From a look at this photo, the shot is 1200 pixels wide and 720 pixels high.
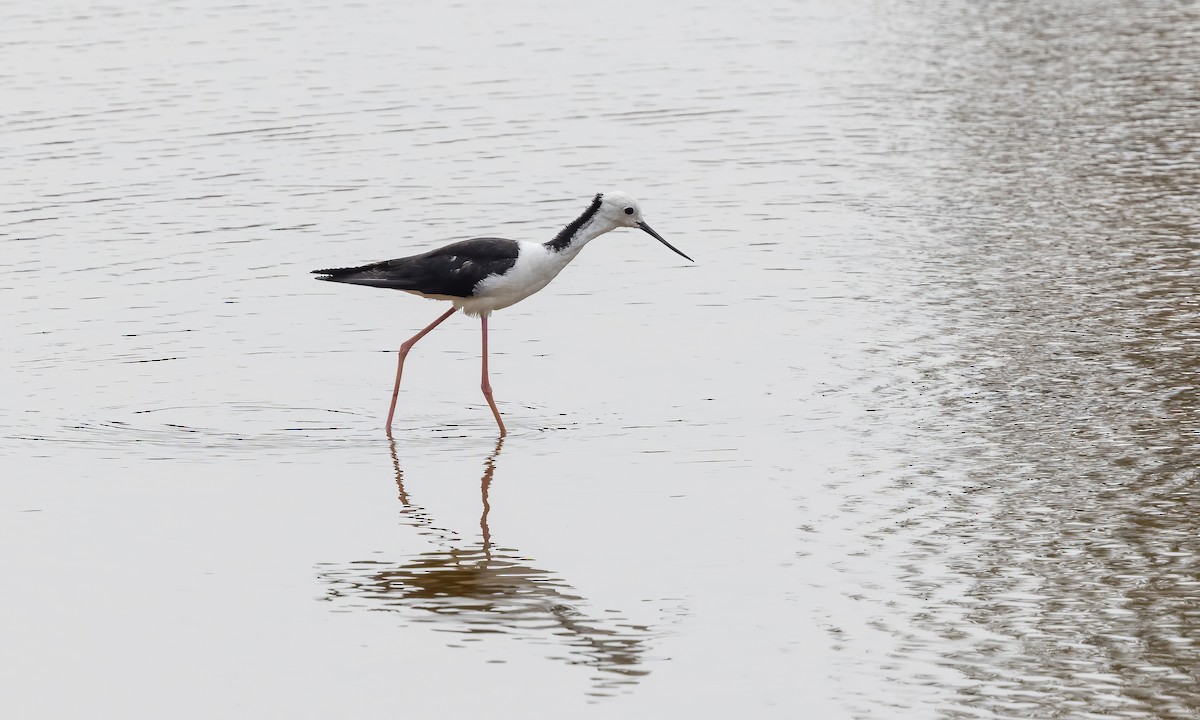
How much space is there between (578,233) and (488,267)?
1.98 feet

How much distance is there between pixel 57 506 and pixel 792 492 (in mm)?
3829

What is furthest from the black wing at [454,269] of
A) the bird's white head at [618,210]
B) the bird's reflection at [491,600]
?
the bird's reflection at [491,600]

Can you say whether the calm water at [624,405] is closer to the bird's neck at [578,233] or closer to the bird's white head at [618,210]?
the bird's neck at [578,233]

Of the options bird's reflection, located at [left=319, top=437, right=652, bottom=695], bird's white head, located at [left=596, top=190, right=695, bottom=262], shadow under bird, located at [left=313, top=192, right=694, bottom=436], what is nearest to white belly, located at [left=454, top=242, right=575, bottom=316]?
shadow under bird, located at [left=313, top=192, right=694, bottom=436]

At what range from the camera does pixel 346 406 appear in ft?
38.2

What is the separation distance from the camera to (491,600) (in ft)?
26.8

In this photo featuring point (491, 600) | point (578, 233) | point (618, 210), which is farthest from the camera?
point (618, 210)

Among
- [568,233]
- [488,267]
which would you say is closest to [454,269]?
[488,267]

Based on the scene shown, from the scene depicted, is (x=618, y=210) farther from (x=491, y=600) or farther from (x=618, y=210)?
(x=491, y=600)

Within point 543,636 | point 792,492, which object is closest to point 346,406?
point 792,492

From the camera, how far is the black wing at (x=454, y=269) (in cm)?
1130

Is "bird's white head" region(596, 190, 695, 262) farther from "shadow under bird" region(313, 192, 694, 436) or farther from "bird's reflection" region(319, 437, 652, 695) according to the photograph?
"bird's reflection" region(319, 437, 652, 695)

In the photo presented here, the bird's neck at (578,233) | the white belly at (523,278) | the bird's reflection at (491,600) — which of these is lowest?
the bird's reflection at (491,600)

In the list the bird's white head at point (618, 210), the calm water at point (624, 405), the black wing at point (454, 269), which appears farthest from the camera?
the bird's white head at point (618, 210)
